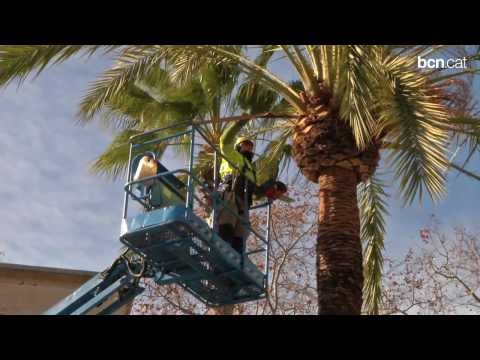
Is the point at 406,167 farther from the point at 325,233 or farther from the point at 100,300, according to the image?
the point at 100,300

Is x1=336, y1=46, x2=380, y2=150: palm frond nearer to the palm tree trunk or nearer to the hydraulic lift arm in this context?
the palm tree trunk

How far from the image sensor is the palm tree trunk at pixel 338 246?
401 inches

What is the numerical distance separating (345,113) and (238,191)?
1.63 m

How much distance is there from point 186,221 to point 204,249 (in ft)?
1.75

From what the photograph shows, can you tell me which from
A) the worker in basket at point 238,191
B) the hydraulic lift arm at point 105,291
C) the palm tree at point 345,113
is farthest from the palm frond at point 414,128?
the hydraulic lift arm at point 105,291

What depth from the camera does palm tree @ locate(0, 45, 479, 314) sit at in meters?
9.20

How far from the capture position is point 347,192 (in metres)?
10.9

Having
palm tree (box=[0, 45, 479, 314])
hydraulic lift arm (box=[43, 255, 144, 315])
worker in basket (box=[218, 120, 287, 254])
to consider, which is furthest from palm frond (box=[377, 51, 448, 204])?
hydraulic lift arm (box=[43, 255, 144, 315])

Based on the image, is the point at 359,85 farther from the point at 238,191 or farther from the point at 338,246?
the point at 338,246

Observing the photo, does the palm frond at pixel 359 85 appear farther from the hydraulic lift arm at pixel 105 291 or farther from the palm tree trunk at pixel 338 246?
the hydraulic lift arm at pixel 105 291

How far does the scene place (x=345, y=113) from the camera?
10023 millimetres

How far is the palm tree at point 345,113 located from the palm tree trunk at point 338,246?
0.01m

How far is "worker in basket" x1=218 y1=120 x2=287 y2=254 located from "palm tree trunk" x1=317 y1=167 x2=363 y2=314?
0.78 m

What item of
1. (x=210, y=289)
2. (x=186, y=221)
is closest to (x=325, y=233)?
(x=210, y=289)
